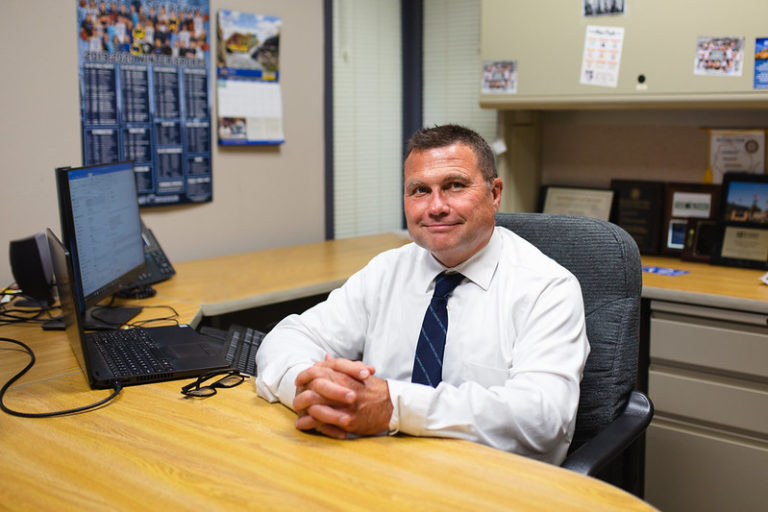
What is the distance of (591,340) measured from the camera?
1.62m

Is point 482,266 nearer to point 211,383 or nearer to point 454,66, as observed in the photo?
point 211,383

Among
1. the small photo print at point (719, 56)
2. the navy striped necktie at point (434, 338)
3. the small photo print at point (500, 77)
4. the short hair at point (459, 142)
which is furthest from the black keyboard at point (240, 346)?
the small photo print at point (719, 56)

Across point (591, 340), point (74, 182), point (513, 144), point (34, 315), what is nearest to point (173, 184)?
point (34, 315)

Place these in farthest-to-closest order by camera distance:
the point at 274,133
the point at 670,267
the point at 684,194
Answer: the point at 274,133, the point at 684,194, the point at 670,267

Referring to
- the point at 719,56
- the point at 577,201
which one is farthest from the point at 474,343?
the point at 577,201

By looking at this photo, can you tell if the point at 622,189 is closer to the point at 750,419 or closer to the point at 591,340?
the point at 750,419

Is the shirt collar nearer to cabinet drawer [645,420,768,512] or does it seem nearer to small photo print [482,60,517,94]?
cabinet drawer [645,420,768,512]

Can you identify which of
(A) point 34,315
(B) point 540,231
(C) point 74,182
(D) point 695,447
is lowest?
(D) point 695,447

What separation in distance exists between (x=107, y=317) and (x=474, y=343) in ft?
3.48

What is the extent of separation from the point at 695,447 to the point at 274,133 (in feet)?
6.49

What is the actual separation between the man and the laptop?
18cm

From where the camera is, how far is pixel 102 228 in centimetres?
195

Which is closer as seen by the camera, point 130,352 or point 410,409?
point 410,409

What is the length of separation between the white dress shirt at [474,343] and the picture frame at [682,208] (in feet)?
4.71
